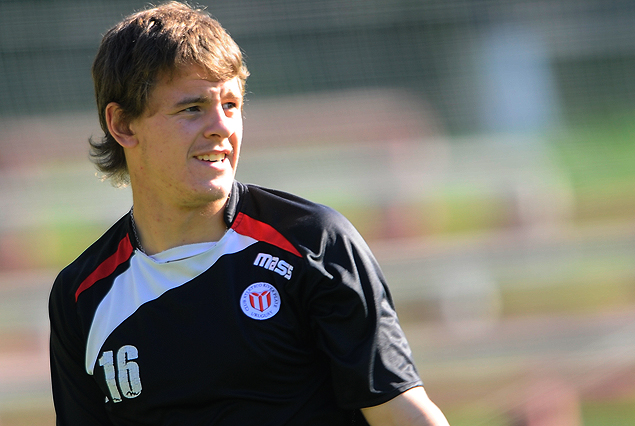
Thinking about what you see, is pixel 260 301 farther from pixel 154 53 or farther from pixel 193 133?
pixel 154 53

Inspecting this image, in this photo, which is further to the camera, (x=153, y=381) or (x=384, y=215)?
(x=384, y=215)

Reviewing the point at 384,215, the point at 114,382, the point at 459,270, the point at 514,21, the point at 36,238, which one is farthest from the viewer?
the point at 514,21

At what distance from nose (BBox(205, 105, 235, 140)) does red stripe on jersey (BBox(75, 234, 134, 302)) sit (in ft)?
1.34

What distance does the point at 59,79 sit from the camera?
6.47 m

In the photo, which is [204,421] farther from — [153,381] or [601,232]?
[601,232]

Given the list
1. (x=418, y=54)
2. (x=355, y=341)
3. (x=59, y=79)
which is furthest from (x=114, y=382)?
(x=418, y=54)

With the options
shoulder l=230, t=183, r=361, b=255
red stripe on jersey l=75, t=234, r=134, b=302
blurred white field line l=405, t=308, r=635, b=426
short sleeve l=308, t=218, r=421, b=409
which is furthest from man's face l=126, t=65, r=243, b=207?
blurred white field line l=405, t=308, r=635, b=426

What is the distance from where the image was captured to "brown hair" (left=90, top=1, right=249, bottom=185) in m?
1.66

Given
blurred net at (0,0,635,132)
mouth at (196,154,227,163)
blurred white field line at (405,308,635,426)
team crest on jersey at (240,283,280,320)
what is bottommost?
blurred white field line at (405,308,635,426)

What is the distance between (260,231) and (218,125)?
28cm

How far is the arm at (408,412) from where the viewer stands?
1.46m

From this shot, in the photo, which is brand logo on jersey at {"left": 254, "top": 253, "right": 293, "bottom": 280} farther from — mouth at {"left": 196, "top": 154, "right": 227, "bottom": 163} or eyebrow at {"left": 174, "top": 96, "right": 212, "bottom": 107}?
eyebrow at {"left": 174, "top": 96, "right": 212, "bottom": 107}

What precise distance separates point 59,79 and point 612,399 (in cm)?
541

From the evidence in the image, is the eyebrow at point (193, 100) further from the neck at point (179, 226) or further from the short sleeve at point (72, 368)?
the short sleeve at point (72, 368)
